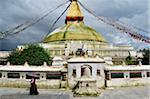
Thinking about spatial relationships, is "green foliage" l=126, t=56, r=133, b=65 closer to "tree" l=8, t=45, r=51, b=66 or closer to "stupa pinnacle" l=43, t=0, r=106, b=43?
"stupa pinnacle" l=43, t=0, r=106, b=43

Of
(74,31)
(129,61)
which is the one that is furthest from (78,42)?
(129,61)

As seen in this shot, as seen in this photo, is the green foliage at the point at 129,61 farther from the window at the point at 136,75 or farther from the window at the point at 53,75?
the window at the point at 53,75

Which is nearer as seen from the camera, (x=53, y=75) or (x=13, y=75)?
(x=53, y=75)

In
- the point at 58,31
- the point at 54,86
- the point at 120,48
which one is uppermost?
the point at 58,31

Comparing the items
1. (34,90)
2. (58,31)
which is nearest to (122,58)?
(58,31)

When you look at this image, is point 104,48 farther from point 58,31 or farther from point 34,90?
point 34,90

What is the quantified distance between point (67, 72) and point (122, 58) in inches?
860

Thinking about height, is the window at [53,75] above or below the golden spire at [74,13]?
below

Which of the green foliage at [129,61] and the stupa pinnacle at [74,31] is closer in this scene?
the green foliage at [129,61]

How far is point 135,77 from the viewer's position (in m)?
25.8

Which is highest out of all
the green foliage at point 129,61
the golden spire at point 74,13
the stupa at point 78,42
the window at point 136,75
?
the golden spire at point 74,13

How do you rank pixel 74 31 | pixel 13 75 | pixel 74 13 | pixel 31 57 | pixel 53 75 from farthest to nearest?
pixel 74 13
pixel 74 31
pixel 31 57
pixel 13 75
pixel 53 75

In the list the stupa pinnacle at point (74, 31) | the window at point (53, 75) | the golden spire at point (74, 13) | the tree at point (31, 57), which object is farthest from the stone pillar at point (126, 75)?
the golden spire at point (74, 13)

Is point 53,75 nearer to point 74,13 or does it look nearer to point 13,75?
point 13,75
